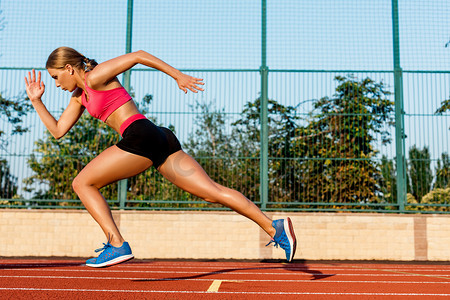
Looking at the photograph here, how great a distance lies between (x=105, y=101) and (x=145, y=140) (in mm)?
450

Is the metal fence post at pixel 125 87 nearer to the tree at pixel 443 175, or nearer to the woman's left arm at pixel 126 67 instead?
the tree at pixel 443 175

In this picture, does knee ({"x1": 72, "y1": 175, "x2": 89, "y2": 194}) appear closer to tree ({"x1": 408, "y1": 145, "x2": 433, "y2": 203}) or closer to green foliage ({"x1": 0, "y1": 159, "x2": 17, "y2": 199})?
green foliage ({"x1": 0, "y1": 159, "x2": 17, "y2": 199})

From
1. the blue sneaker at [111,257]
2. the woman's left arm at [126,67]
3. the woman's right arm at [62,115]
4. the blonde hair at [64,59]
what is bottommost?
the blue sneaker at [111,257]

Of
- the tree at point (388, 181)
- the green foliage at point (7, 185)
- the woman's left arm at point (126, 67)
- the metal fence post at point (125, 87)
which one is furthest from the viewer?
the metal fence post at point (125, 87)

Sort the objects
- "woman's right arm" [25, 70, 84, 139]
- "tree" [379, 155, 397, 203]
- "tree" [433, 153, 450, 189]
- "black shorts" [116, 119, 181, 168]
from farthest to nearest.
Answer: "tree" [379, 155, 397, 203] → "tree" [433, 153, 450, 189] → "woman's right arm" [25, 70, 84, 139] → "black shorts" [116, 119, 181, 168]

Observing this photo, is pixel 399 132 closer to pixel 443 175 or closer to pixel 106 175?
pixel 443 175

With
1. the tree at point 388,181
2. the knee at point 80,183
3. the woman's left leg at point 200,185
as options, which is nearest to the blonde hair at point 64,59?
the knee at point 80,183

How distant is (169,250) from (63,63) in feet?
20.7

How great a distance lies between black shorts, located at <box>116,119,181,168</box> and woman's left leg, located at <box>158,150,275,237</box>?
122 millimetres

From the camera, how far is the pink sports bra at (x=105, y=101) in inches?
150

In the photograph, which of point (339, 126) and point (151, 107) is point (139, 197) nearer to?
point (151, 107)

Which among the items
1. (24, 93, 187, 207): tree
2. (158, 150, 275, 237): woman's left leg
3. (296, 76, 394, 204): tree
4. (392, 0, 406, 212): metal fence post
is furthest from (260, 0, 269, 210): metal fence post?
(158, 150, 275, 237): woman's left leg

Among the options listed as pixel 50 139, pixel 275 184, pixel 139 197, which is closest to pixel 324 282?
pixel 275 184

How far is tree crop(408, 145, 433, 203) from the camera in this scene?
9.70m
